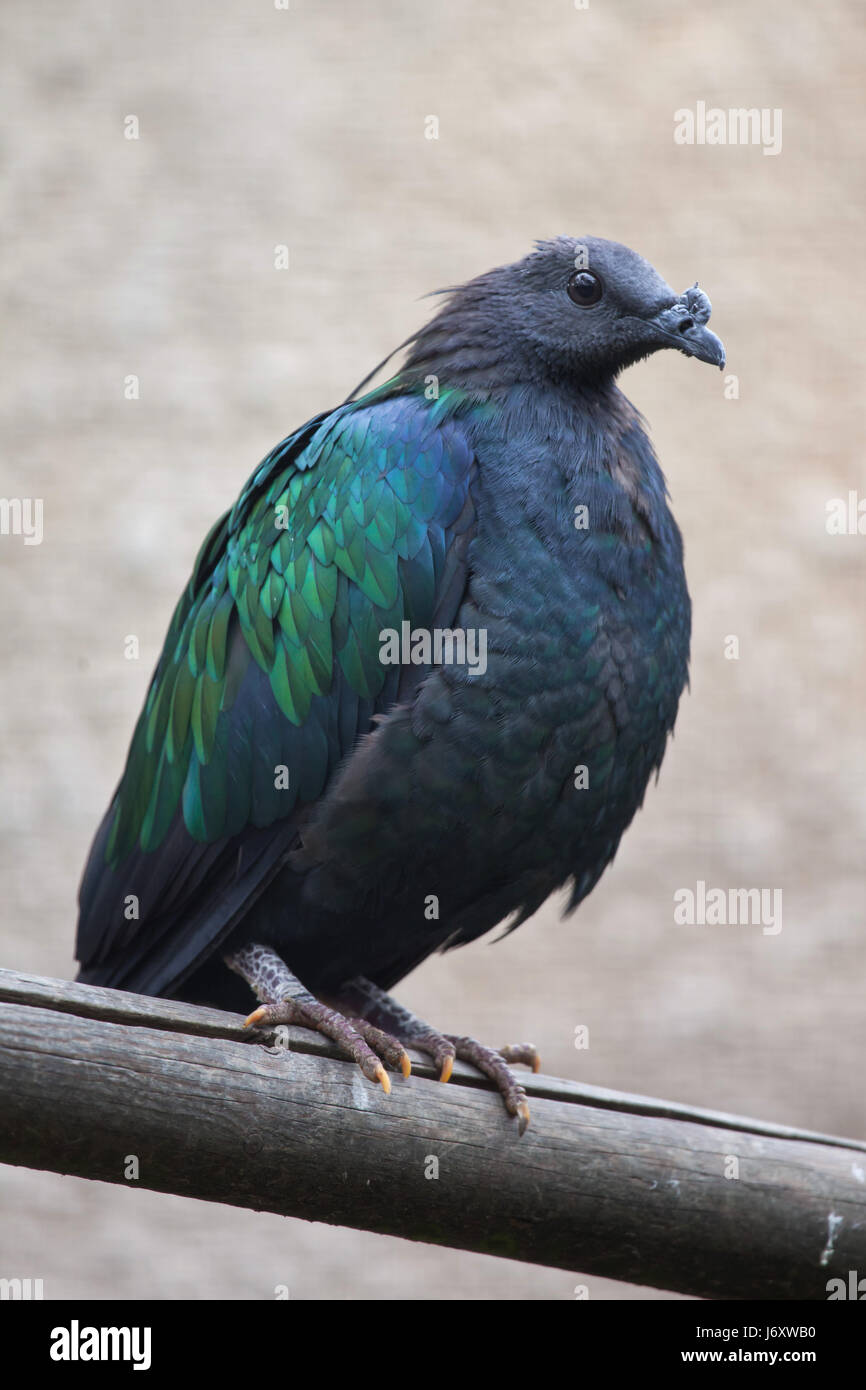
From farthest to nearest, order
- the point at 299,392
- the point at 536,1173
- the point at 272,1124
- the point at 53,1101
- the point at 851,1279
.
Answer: the point at 299,392, the point at 851,1279, the point at 536,1173, the point at 272,1124, the point at 53,1101

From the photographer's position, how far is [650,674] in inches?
115

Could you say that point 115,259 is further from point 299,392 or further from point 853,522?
point 853,522

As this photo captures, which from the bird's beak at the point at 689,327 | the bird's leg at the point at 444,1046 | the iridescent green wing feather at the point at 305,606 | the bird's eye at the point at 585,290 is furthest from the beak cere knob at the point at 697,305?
the bird's leg at the point at 444,1046

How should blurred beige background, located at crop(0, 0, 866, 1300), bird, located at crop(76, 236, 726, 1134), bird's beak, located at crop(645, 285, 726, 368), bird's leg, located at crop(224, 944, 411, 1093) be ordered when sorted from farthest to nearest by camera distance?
blurred beige background, located at crop(0, 0, 866, 1300)
bird's beak, located at crop(645, 285, 726, 368)
bird, located at crop(76, 236, 726, 1134)
bird's leg, located at crop(224, 944, 411, 1093)

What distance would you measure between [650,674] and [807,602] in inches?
126

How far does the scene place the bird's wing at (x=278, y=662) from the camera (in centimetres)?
286

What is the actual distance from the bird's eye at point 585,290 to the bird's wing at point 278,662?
347 millimetres

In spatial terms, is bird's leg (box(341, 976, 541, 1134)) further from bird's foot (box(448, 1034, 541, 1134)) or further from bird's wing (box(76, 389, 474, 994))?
bird's wing (box(76, 389, 474, 994))

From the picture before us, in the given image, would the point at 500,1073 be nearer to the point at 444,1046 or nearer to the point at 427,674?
the point at 444,1046

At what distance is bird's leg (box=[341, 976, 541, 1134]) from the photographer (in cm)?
274

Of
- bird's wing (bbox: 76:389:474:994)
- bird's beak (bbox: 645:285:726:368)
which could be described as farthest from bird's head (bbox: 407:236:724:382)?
bird's wing (bbox: 76:389:474:994)

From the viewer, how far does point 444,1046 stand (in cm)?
289

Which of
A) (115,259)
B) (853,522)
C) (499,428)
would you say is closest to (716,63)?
(853,522)

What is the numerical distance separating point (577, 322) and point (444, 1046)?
1490 mm
